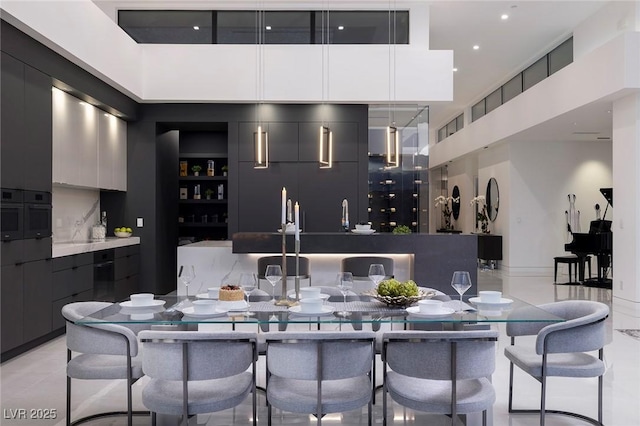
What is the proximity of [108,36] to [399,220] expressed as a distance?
4.69m

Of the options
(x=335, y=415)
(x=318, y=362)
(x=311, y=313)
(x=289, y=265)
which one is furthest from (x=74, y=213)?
(x=318, y=362)

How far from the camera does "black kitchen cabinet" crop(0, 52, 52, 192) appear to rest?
175 inches

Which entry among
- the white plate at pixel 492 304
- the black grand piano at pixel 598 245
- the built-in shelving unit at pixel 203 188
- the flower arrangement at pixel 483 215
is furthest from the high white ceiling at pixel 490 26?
the white plate at pixel 492 304

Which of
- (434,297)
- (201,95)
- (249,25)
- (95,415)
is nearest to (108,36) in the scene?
(201,95)

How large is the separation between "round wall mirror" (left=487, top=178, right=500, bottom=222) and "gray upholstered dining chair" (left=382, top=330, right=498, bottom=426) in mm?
9577

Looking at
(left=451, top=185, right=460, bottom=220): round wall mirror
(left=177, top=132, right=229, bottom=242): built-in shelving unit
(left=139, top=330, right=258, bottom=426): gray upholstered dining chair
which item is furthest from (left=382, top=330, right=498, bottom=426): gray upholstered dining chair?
(left=451, top=185, right=460, bottom=220): round wall mirror

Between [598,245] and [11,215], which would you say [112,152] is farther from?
[598,245]

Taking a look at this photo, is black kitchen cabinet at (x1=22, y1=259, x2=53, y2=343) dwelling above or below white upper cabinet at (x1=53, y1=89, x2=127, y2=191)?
below

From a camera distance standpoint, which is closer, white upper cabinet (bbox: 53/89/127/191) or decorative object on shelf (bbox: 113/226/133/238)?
white upper cabinet (bbox: 53/89/127/191)

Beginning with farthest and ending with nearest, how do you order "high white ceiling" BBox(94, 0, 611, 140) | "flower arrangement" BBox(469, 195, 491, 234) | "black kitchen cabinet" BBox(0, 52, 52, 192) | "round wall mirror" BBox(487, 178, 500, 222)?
"flower arrangement" BBox(469, 195, 491, 234)
"round wall mirror" BBox(487, 178, 500, 222)
"high white ceiling" BBox(94, 0, 611, 140)
"black kitchen cabinet" BBox(0, 52, 52, 192)

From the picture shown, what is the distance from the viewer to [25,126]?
4.77 meters

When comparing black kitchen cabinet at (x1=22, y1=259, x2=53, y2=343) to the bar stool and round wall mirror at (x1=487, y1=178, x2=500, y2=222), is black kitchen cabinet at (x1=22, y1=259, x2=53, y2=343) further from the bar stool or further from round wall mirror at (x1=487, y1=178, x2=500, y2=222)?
round wall mirror at (x1=487, y1=178, x2=500, y2=222)

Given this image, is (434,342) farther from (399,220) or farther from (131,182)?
(131,182)

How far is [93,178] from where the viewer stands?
650 cm
